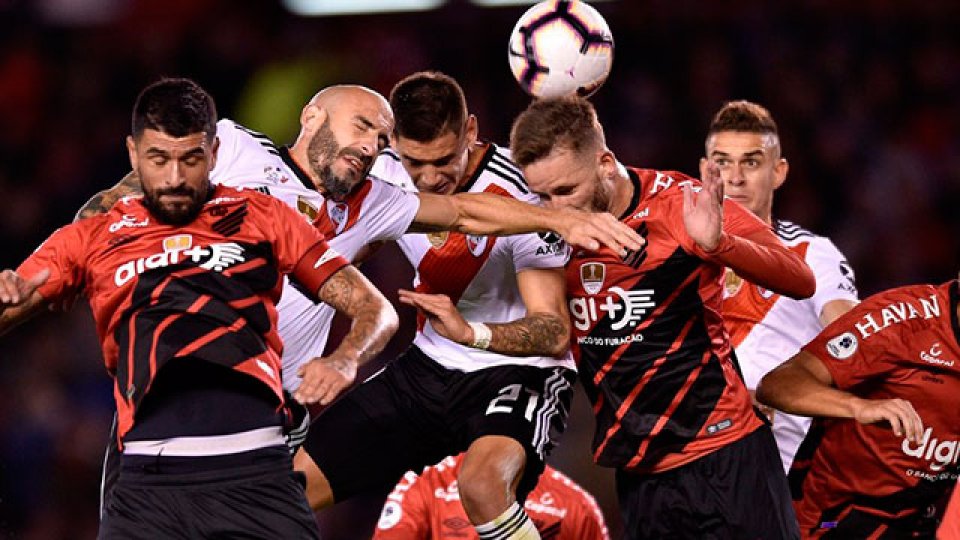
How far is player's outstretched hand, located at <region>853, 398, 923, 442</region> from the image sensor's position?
5262 mm

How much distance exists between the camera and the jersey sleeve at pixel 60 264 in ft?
15.8

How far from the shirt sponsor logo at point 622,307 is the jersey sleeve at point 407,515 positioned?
145 centimetres

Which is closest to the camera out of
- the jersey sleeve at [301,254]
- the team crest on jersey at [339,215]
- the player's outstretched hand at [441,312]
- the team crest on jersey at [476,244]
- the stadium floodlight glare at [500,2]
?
the jersey sleeve at [301,254]

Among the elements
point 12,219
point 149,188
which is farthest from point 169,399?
point 12,219

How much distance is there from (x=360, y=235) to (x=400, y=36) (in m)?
7.70

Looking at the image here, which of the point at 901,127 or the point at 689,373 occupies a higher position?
the point at 901,127

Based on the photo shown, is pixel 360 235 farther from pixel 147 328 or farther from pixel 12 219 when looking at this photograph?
pixel 12 219

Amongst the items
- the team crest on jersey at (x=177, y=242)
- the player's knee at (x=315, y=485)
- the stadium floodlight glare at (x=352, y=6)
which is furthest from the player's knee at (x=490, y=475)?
the stadium floodlight glare at (x=352, y=6)

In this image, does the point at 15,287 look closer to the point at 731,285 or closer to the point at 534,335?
the point at 534,335

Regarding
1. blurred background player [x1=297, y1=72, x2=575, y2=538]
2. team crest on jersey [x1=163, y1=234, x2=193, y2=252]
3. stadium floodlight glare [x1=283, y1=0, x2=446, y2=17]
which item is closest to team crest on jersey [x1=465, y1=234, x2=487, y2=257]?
blurred background player [x1=297, y1=72, x2=575, y2=538]

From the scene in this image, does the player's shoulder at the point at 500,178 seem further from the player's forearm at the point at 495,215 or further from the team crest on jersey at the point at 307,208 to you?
the team crest on jersey at the point at 307,208

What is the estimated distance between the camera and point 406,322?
11453mm

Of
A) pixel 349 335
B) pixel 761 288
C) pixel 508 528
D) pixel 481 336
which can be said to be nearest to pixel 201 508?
pixel 349 335

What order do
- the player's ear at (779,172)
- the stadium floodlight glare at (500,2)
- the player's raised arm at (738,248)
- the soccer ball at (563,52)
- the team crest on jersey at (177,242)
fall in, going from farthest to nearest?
1. the stadium floodlight glare at (500,2)
2. the player's ear at (779,172)
3. the soccer ball at (563,52)
4. the player's raised arm at (738,248)
5. the team crest on jersey at (177,242)
